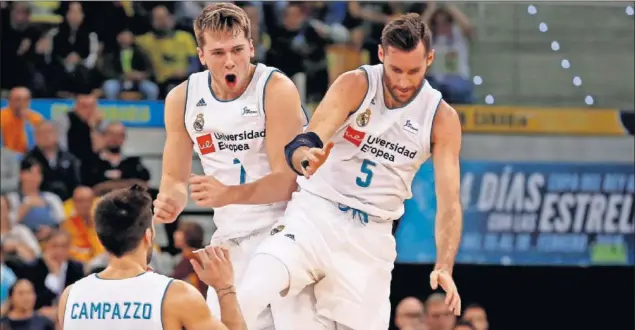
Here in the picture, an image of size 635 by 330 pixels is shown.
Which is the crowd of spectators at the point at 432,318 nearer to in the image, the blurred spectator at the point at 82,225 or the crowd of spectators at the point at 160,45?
the crowd of spectators at the point at 160,45

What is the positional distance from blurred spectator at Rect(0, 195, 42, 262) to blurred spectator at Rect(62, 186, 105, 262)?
367 millimetres

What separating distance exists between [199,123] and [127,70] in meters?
6.18

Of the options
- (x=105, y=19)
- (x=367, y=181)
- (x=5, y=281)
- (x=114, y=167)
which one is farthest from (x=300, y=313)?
(x=105, y=19)

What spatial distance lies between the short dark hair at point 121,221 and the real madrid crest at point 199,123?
1.40 m

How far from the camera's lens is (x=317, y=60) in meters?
12.4

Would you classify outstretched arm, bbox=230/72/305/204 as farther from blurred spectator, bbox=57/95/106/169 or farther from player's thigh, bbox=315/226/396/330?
blurred spectator, bbox=57/95/106/169

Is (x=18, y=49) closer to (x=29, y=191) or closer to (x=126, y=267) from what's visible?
(x=29, y=191)

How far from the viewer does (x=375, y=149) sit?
20.9 feet

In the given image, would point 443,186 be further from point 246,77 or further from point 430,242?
point 430,242

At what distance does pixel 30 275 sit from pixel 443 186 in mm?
5969

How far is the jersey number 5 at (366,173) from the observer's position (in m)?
6.39

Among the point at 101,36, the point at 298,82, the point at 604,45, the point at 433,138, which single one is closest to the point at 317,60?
the point at 298,82

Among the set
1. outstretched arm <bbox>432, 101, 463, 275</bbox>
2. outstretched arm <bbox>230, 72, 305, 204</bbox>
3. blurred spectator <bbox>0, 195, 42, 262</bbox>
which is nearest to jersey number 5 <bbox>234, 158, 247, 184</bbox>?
outstretched arm <bbox>230, 72, 305, 204</bbox>

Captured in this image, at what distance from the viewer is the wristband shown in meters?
5.76
